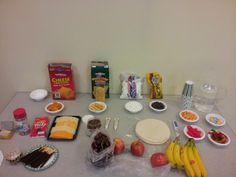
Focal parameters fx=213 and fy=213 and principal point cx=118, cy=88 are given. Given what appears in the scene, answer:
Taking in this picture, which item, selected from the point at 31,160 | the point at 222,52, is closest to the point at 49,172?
the point at 31,160

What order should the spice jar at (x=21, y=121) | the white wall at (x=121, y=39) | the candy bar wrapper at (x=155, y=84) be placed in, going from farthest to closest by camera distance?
1. the candy bar wrapper at (x=155, y=84)
2. the white wall at (x=121, y=39)
3. the spice jar at (x=21, y=121)

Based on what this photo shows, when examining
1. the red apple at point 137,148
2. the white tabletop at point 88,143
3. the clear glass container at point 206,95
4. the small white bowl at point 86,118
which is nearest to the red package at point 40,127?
the white tabletop at point 88,143

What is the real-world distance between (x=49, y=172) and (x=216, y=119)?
2.71 feet

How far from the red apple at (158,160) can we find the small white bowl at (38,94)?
2.28 ft

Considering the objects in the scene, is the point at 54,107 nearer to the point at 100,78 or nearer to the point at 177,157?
the point at 100,78

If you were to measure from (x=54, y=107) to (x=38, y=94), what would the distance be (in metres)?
0.16

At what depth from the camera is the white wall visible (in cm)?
102

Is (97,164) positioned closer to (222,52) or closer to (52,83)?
(52,83)

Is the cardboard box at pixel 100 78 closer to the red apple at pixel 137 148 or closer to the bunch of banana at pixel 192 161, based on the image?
the red apple at pixel 137 148

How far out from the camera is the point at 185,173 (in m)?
0.81

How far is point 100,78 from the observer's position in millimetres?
1135

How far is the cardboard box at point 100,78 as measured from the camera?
Answer: 1.11 meters

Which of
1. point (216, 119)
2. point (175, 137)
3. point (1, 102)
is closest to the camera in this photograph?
point (175, 137)

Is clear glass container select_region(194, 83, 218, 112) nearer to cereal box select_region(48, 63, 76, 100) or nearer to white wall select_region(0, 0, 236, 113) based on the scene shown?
white wall select_region(0, 0, 236, 113)
